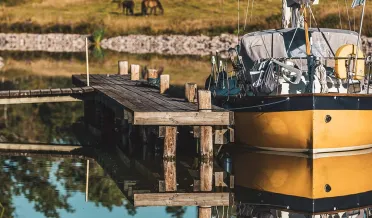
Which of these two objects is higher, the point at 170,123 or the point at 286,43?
the point at 286,43

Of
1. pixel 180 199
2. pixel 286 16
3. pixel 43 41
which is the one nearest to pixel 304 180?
pixel 180 199

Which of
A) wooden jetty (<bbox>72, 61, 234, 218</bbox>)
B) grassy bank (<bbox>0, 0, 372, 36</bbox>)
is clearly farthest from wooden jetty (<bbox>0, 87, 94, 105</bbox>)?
grassy bank (<bbox>0, 0, 372, 36</bbox>)

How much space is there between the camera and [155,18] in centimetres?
9044

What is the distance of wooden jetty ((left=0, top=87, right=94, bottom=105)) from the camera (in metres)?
33.3

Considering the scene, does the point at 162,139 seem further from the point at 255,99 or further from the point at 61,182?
the point at 61,182

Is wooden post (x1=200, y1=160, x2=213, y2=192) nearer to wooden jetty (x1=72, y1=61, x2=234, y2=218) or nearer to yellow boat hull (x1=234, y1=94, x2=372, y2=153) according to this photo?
wooden jetty (x1=72, y1=61, x2=234, y2=218)

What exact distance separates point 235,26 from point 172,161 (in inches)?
2362

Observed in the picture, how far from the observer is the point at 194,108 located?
1059 inches

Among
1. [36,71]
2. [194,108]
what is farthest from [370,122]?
[36,71]

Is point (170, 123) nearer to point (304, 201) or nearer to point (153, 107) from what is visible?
point (153, 107)

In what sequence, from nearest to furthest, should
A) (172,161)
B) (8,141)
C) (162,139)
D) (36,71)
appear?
(172,161), (162,139), (8,141), (36,71)

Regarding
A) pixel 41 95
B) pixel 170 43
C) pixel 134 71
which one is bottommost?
pixel 41 95

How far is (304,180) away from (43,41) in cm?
6508

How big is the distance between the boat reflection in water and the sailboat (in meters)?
0.34
